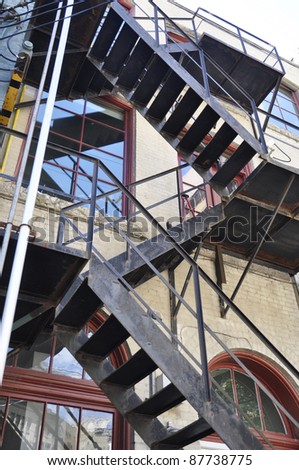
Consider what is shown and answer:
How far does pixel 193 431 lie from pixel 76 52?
612 centimetres

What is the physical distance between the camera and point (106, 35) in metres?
6.73

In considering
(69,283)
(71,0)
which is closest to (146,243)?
(69,283)

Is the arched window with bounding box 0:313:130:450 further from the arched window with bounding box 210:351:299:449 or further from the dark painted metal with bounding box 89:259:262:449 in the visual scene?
the arched window with bounding box 210:351:299:449

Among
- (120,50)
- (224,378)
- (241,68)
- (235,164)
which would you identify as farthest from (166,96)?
(224,378)

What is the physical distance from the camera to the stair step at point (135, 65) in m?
6.46

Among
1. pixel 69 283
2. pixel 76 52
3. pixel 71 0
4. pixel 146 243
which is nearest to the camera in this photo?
pixel 69 283

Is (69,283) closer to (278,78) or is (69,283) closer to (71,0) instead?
(71,0)

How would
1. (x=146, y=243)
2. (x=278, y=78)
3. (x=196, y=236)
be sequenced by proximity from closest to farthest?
(x=146, y=243) → (x=196, y=236) → (x=278, y=78)

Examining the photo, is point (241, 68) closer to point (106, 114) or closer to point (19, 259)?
point (106, 114)

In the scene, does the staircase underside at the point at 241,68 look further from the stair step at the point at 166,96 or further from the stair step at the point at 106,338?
the stair step at the point at 106,338

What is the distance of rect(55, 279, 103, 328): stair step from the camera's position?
418 cm

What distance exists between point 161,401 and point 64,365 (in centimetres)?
201

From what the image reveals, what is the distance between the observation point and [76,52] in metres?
7.29

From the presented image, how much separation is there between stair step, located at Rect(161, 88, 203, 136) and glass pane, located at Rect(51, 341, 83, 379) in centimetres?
360
